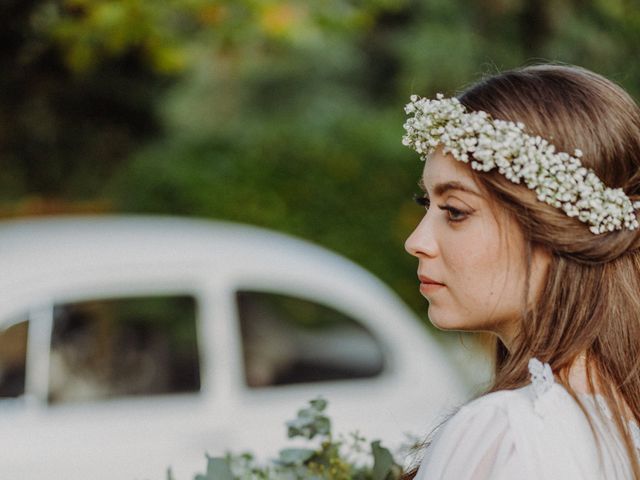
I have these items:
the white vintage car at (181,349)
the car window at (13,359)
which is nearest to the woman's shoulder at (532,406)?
the white vintage car at (181,349)

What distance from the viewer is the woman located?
1.74 metres

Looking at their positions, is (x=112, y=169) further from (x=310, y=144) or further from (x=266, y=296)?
(x=266, y=296)

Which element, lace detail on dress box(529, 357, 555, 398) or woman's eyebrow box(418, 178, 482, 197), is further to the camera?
woman's eyebrow box(418, 178, 482, 197)

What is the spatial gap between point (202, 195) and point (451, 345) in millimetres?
2381

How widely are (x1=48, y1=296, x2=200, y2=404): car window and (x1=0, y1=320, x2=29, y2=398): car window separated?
118 millimetres

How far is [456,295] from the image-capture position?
1.84m

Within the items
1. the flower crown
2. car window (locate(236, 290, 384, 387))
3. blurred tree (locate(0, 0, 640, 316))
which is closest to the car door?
car window (locate(236, 290, 384, 387))

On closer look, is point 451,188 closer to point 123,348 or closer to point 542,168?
point 542,168

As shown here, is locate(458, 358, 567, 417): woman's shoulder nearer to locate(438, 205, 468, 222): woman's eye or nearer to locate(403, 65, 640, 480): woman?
locate(403, 65, 640, 480): woman

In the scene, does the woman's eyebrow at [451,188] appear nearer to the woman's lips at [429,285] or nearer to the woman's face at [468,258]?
the woman's face at [468,258]

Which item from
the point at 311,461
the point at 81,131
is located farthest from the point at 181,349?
the point at 81,131

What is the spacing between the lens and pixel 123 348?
4.51m

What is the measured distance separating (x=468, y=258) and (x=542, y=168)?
203mm

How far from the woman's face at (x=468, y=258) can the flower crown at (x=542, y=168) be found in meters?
0.05
